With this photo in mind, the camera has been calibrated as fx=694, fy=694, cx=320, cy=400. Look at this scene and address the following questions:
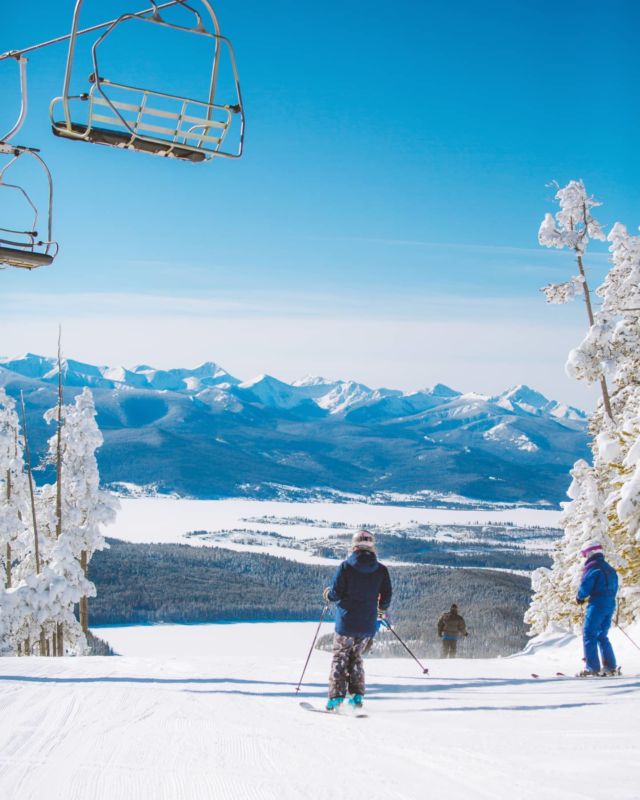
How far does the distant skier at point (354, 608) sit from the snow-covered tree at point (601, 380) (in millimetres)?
8074

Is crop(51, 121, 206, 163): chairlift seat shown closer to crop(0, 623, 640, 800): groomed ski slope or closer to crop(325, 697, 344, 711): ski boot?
crop(0, 623, 640, 800): groomed ski slope

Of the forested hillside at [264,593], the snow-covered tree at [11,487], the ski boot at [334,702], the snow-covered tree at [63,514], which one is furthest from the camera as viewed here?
the forested hillside at [264,593]

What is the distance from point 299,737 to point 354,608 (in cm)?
150

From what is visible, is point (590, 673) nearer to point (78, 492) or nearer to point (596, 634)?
point (596, 634)

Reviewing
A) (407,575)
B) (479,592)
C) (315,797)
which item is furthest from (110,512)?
(407,575)

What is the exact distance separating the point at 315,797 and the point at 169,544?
15503 centimetres

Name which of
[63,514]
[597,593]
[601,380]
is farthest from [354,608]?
[63,514]

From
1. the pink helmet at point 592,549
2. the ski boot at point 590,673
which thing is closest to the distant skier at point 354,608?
the pink helmet at point 592,549

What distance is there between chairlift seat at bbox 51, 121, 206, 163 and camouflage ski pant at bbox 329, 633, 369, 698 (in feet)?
15.2

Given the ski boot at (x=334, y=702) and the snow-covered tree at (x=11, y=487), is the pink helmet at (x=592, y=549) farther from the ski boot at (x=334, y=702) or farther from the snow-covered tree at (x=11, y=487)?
the snow-covered tree at (x=11, y=487)

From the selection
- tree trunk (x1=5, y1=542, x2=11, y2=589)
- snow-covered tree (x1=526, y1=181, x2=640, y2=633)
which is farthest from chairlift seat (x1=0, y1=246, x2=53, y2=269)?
tree trunk (x1=5, y1=542, x2=11, y2=589)

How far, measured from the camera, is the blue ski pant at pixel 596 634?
8883 millimetres

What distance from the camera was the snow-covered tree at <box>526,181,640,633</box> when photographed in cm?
1534

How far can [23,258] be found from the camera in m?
6.02
